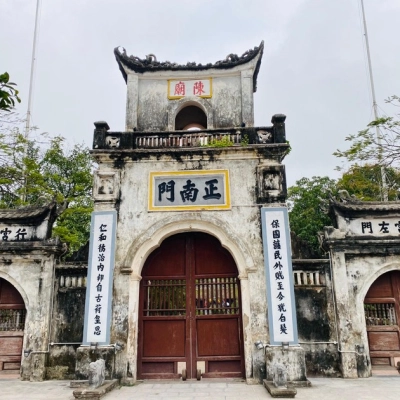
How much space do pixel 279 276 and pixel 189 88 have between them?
16.5 feet

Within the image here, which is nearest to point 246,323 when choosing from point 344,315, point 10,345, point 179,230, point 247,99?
point 344,315

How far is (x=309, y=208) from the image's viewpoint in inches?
783

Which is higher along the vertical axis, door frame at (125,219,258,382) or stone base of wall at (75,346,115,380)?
door frame at (125,219,258,382)

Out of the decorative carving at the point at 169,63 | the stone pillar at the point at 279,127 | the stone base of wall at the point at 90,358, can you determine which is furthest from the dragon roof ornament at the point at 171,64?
the stone base of wall at the point at 90,358

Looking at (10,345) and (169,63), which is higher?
(169,63)

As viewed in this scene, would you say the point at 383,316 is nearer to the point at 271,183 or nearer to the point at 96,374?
the point at 271,183

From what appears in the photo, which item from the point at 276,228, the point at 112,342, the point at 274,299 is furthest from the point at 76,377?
the point at 276,228

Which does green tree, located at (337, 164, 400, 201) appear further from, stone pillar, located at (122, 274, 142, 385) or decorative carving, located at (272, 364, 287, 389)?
stone pillar, located at (122, 274, 142, 385)

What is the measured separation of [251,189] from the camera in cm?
830

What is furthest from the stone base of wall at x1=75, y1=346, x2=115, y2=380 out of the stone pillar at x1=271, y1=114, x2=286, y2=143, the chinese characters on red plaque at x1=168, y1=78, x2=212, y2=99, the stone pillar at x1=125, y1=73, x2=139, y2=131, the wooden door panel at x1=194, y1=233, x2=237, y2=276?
the chinese characters on red plaque at x1=168, y1=78, x2=212, y2=99

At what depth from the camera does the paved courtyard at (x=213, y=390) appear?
6219 mm

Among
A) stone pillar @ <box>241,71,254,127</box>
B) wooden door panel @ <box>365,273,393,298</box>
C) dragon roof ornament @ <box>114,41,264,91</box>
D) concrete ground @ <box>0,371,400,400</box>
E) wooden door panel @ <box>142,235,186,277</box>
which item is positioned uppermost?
dragon roof ornament @ <box>114,41,264,91</box>

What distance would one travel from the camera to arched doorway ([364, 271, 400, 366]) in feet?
26.2

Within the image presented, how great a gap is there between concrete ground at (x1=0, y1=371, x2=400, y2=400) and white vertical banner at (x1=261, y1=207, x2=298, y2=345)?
101cm
